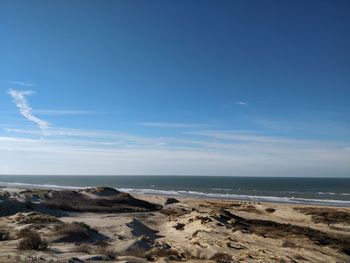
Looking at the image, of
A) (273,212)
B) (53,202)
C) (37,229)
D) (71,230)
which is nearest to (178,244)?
(71,230)

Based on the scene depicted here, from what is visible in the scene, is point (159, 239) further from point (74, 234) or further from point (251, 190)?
point (251, 190)

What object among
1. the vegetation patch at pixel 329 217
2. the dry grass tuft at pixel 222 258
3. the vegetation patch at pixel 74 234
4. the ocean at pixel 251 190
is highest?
the ocean at pixel 251 190

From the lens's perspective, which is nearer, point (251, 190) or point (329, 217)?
point (329, 217)

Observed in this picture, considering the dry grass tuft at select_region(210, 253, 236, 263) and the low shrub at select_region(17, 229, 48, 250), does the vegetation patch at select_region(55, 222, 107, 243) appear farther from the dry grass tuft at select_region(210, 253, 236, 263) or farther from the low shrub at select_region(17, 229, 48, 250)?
the dry grass tuft at select_region(210, 253, 236, 263)

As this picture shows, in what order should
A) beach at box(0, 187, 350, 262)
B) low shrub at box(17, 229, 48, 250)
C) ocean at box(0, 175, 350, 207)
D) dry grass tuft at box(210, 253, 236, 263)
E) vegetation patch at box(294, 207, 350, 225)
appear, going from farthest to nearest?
ocean at box(0, 175, 350, 207) < vegetation patch at box(294, 207, 350, 225) < dry grass tuft at box(210, 253, 236, 263) < beach at box(0, 187, 350, 262) < low shrub at box(17, 229, 48, 250)

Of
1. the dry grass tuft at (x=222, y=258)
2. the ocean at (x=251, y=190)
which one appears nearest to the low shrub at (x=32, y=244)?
the dry grass tuft at (x=222, y=258)

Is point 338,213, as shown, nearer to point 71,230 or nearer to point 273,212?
point 273,212

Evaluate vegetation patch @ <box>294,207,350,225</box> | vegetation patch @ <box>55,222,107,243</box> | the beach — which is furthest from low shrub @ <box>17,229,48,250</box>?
vegetation patch @ <box>294,207,350,225</box>

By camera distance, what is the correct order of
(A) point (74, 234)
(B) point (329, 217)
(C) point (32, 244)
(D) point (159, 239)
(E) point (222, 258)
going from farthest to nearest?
(B) point (329, 217) → (D) point (159, 239) → (A) point (74, 234) → (E) point (222, 258) → (C) point (32, 244)

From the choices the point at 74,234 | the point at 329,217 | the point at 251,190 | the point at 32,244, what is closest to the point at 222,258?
the point at 74,234

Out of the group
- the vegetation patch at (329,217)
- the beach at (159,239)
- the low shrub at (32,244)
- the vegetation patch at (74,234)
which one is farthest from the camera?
the vegetation patch at (329,217)

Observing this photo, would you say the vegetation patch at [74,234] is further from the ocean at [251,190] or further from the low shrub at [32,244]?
the ocean at [251,190]

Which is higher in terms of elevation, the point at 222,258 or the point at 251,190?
the point at 251,190

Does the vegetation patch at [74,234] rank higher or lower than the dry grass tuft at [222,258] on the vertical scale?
higher
